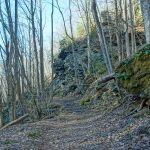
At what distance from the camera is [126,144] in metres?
7.18

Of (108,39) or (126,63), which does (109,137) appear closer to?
(126,63)

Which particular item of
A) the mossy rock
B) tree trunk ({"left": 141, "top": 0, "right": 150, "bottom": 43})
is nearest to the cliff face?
tree trunk ({"left": 141, "top": 0, "right": 150, "bottom": 43})

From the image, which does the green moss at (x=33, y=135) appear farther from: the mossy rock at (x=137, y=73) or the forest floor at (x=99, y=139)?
the mossy rock at (x=137, y=73)

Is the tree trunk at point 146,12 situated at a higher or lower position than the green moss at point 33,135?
higher

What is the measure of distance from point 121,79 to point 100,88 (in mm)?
9073

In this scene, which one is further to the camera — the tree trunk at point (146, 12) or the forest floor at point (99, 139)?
the tree trunk at point (146, 12)

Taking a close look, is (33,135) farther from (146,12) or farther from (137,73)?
(146,12)

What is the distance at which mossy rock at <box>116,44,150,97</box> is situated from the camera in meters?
9.97

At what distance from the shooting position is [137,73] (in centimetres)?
1041

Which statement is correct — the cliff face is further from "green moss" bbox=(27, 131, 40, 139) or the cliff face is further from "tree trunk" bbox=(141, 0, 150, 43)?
"green moss" bbox=(27, 131, 40, 139)

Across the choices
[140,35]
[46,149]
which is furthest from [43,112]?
[140,35]

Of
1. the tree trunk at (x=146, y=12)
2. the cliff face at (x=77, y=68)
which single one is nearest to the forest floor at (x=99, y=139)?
the tree trunk at (x=146, y=12)

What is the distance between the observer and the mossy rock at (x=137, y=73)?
392 inches

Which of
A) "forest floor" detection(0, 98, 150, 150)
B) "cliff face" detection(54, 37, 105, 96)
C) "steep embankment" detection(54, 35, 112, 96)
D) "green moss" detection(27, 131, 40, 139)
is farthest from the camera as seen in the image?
"cliff face" detection(54, 37, 105, 96)
